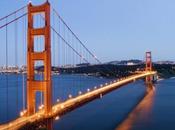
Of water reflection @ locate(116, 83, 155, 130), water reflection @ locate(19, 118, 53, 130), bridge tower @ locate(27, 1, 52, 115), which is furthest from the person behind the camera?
water reflection @ locate(116, 83, 155, 130)

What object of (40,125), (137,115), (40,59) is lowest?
(137,115)

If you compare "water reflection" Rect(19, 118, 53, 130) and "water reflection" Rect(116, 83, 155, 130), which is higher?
"water reflection" Rect(19, 118, 53, 130)

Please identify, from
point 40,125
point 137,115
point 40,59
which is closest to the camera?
point 40,125

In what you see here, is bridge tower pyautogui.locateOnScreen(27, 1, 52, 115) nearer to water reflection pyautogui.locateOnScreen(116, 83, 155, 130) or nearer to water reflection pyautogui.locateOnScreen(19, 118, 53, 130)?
water reflection pyautogui.locateOnScreen(19, 118, 53, 130)

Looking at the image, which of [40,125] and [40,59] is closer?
[40,125]

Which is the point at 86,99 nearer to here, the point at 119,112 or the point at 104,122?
the point at 104,122

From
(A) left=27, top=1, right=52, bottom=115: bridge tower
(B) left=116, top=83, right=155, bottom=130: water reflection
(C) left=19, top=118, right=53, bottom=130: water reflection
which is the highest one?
(A) left=27, top=1, right=52, bottom=115: bridge tower

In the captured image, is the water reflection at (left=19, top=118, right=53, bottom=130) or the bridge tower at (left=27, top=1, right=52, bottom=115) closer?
the water reflection at (left=19, top=118, right=53, bottom=130)

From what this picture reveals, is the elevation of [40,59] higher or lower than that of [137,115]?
higher

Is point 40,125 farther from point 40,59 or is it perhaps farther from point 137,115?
point 137,115

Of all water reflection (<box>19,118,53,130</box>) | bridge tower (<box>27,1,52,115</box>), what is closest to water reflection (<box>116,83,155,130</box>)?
water reflection (<box>19,118,53,130</box>)

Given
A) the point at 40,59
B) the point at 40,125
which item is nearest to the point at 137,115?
the point at 40,59

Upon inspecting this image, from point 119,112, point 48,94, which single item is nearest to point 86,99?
point 48,94
